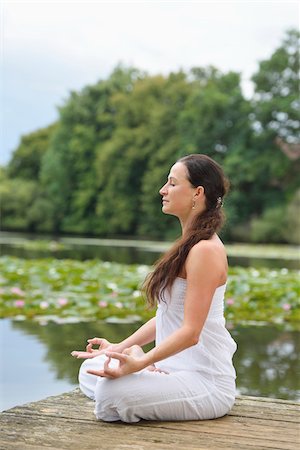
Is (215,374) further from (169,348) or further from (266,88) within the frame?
(266,88)

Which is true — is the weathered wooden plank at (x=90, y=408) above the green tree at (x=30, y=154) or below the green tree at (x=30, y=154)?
below

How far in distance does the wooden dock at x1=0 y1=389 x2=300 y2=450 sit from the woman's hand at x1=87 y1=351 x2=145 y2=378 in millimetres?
190

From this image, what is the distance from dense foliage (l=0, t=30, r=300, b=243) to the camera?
2784 cm

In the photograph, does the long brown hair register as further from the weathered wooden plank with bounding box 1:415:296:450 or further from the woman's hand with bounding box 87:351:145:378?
the weathered wooden plank with bounding box 1:415:296:450

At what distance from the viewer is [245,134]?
29.0 m

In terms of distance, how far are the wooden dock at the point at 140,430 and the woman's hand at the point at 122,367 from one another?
19cm

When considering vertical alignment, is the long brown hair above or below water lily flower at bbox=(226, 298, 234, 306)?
above

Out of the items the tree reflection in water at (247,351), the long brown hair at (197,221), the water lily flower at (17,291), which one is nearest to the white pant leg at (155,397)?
the long brown hair at (197,221)

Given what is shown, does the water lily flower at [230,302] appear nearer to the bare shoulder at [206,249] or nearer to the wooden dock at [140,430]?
the wooden dock at [140,430]

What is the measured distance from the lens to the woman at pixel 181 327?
2.63 metres

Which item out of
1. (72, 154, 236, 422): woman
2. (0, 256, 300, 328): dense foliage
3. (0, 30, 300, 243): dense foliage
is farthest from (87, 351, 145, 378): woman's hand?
(0, 30, 300, 243): dense foliage

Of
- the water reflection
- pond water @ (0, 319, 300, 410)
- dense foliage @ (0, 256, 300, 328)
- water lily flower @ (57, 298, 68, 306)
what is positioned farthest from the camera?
the water reflection

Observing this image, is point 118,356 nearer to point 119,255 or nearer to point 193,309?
point 193,309

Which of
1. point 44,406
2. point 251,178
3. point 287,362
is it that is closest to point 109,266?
point 287,362
